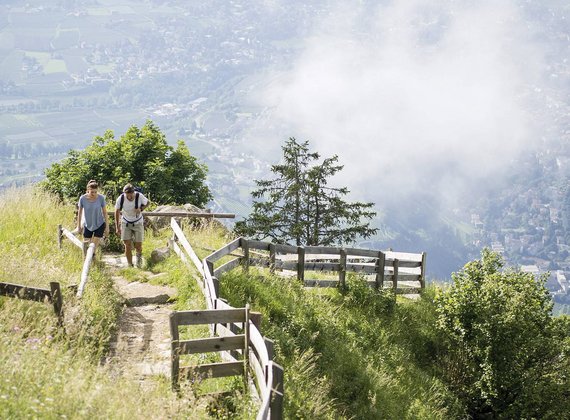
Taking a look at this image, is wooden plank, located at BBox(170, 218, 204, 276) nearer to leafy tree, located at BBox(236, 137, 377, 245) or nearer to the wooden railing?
the wooden railing

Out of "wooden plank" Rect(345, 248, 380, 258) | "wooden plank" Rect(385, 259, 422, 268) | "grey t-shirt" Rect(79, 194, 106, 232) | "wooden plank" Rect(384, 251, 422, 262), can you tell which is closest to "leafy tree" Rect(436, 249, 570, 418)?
"wooden plank" Rect(385, 259, 422, 268)

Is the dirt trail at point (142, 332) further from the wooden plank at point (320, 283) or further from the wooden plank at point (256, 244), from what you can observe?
the wooden plank at point (320, 283)

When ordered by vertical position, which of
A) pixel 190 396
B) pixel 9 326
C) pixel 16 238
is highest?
pixel 16 238

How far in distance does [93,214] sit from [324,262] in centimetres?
608

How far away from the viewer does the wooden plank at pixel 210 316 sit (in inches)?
342

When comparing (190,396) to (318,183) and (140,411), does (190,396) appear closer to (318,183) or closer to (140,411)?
(140,411)

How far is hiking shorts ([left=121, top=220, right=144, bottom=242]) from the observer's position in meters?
15.7

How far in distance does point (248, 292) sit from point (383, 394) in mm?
3373

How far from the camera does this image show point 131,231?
15797 mm

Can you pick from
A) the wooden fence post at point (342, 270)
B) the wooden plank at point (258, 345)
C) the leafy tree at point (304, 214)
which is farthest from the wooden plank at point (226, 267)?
the leafy tree at point (304, 214)

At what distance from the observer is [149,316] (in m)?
12.2

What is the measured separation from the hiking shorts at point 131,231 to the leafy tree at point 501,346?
8430mm

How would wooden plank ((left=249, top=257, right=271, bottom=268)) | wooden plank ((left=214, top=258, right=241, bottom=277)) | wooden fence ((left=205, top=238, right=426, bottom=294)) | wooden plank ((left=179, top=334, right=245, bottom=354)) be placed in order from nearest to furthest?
1. wooden plank ((left=179, top=334, right=245, bottom=354))
2. wooden plank ((left=214, top=258, right=241, bottom=277))
3. wooden fence ((left=205, top=238, right=426, bottom=294))
4. wooden plank ((left=249, top=257, right=271, bottom=268))

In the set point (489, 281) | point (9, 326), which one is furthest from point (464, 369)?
point (9, 326)
